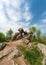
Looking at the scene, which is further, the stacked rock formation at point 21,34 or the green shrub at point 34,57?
the stacked rock formation at point 21,34

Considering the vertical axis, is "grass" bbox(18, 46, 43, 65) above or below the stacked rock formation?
below

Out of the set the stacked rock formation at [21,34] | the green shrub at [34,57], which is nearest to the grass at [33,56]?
the green shrub at [34,57]

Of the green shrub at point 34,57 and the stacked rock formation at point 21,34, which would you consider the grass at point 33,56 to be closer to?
the green shrub at point 34,57

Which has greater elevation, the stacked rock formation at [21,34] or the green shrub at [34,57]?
the stacked rock formation at [21,34]

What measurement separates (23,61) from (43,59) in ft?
7.49

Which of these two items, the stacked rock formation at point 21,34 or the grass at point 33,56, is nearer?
the grass at point 33,56

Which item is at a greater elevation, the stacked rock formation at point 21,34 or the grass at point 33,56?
the stacked rock formation at point 21,34

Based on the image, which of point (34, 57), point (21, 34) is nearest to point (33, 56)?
point (34, 57)

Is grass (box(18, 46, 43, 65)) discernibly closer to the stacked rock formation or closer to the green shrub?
the green shrub

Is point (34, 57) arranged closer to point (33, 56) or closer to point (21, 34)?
point (33, 56)

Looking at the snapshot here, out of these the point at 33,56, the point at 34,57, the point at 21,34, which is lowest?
the point at 34,57

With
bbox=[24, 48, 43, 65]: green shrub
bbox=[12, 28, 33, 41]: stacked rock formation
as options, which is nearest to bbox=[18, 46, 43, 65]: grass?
bbox=[24, 48, 43, 65]: green shrub

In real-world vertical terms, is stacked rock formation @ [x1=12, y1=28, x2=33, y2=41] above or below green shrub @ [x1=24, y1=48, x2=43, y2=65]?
above

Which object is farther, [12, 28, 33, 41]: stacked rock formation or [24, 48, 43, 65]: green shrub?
[12, 28, 33, 41]: stacked rock formation
